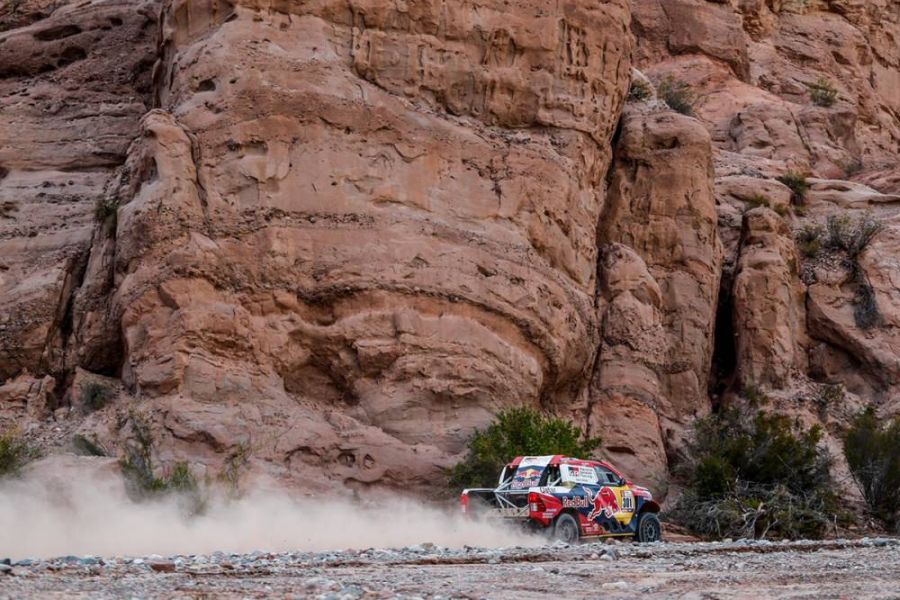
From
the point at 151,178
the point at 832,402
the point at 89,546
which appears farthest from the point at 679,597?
the point at 832,402

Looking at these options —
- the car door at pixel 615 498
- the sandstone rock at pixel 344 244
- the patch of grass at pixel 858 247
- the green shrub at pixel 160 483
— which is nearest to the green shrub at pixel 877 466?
the sandstone rock at pixel 344 244

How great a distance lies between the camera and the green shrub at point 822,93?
1917 inches

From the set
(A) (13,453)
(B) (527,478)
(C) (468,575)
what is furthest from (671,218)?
(C) (468,575)

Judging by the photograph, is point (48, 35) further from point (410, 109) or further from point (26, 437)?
point (26, 437)

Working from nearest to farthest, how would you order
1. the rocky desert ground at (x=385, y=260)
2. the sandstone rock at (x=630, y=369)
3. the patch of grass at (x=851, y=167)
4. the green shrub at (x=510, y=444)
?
1. the green shrub at (x=510, y=444)
2. the rocky desert ground at (x=385, y=260)
3. the sandstone rock at (x=630, y=369)
4. the patch of grass at (x=851, y=167)

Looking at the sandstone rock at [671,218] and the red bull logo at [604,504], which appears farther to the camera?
the sandstone rock at [671,218]

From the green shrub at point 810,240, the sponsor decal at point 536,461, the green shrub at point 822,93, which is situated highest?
the green shrub at point 822,93

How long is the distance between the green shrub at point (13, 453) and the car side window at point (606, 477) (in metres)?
8.76

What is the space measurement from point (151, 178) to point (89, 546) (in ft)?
29.9

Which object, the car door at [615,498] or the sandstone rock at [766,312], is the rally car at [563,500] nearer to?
the car door at [615,498]

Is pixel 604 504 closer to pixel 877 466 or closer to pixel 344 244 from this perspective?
pixel 344 244

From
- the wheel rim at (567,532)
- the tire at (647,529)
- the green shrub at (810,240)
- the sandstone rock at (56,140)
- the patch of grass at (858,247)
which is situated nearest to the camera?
the wheel rim at (567,532)

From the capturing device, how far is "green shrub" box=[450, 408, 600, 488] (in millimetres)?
22422

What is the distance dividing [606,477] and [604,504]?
24.3 inches
